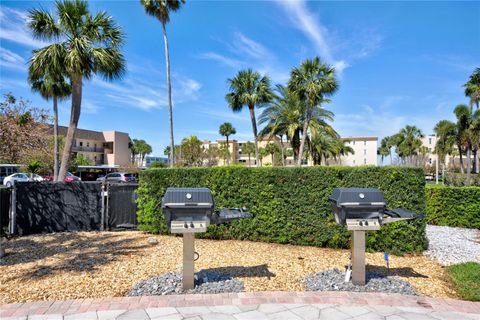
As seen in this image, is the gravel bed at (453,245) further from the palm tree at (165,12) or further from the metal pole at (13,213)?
the palm tree at (165,12)

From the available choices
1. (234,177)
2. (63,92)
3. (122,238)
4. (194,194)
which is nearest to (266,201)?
(234,177)

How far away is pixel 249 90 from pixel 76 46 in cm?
1142

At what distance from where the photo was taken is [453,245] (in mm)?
6270

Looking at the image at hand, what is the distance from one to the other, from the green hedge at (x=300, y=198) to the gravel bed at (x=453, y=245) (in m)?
0.40

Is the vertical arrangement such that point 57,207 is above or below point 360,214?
below

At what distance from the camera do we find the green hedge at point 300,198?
5.58 m

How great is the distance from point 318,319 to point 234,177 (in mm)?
3853

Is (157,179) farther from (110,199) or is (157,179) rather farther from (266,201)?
(266,201)

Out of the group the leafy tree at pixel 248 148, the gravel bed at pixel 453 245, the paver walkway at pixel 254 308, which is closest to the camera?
the paver walkway at pixel 254 308

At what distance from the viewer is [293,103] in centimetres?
1762

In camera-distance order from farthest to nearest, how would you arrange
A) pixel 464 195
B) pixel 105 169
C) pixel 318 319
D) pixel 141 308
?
pixel 105 169, pixel 464 195, pixel 141 308, pixel 318 319

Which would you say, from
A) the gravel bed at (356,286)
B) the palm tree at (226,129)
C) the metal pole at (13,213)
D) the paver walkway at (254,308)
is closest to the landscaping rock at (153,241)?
the paver walkway at (254,308)

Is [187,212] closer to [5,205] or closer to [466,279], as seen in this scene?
[466,279]

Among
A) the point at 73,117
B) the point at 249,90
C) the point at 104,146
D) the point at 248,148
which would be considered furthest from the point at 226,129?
the point at 73,117
